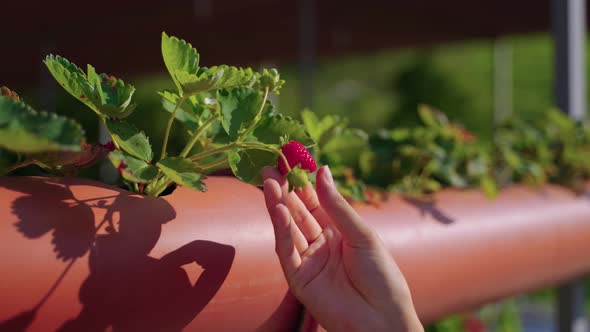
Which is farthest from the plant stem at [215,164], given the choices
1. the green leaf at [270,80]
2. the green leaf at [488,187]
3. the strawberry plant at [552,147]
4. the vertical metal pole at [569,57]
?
the vertical metal pole at [569,57]

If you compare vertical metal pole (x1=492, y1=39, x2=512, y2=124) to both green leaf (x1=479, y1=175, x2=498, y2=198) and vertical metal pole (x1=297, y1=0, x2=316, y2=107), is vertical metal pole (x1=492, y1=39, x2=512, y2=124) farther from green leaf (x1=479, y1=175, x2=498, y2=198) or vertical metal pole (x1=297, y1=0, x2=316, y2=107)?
green leaf (x1=479, y1=175, x2=498, y2=198)

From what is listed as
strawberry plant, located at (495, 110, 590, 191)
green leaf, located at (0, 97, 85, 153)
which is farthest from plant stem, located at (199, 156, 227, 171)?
strawberry plant, located at (495, 110, 590, 191)

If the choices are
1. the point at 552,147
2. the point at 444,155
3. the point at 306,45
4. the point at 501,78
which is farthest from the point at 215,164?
the point at 501,78

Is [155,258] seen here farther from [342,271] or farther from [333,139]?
[333,139]

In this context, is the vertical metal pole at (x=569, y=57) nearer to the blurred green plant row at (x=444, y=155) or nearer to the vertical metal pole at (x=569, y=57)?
the vertical metal pole at (x=569, y=57)

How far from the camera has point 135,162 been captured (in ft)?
2.21

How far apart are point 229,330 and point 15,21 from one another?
6.00 meters

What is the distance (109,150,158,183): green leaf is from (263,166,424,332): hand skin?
0.39 feet

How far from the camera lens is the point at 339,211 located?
2.39 feet

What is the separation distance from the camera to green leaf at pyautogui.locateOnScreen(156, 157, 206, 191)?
665mm

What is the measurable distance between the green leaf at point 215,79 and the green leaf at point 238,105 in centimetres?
2

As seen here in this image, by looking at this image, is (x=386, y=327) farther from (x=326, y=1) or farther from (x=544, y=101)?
(x=544, y=101)

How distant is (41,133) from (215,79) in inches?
6.7

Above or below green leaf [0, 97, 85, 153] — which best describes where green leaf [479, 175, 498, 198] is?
below
